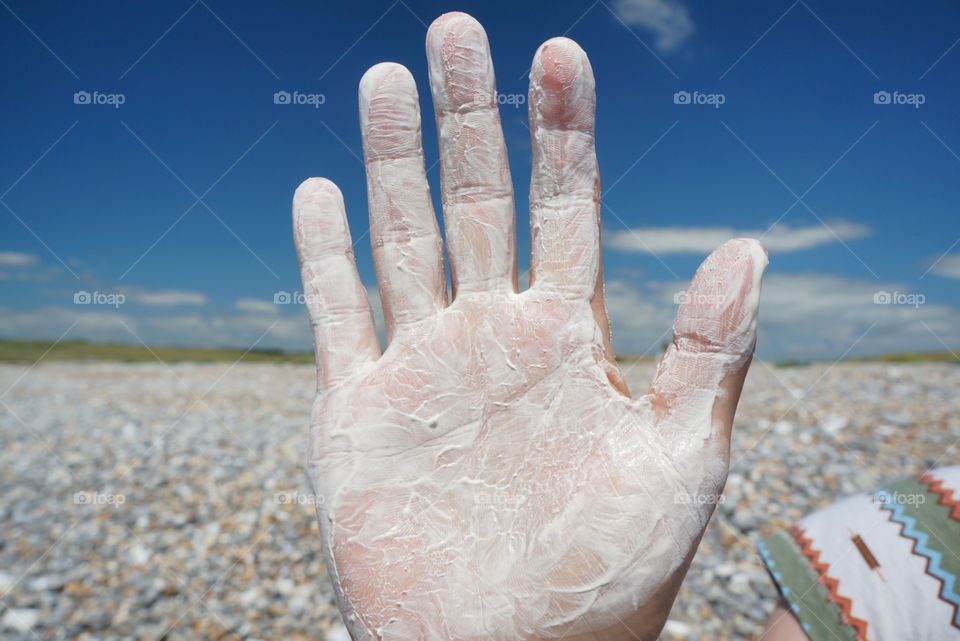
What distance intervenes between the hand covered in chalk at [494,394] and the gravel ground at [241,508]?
2.98 meters

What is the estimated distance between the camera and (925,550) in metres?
1.99

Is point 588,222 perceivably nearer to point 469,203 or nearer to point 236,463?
point 469,203

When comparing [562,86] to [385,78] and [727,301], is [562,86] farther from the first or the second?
[727,301]

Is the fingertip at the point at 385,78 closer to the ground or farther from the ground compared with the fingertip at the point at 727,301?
farther from the ground

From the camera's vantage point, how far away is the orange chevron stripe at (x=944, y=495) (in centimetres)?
201

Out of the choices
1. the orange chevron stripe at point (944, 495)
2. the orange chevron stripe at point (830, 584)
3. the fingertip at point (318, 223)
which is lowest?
the orange chevron stripe at point (830, 584)

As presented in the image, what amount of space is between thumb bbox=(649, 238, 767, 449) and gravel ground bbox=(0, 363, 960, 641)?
122 inches

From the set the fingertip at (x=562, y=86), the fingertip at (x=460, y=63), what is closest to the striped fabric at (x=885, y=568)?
the fingertip at (x=562, y=86)

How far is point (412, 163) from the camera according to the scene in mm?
2557

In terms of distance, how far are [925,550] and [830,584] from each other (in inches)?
13.2

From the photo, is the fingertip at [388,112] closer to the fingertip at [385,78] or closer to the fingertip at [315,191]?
the fingertip at [385,78]

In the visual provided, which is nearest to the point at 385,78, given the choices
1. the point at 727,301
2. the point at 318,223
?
the point at 318,223

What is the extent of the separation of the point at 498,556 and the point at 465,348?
777 mm

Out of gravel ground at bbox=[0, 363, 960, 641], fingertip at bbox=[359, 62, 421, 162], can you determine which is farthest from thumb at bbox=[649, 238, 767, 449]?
gravel ground at bbox=[0, 363, 960, 641]
